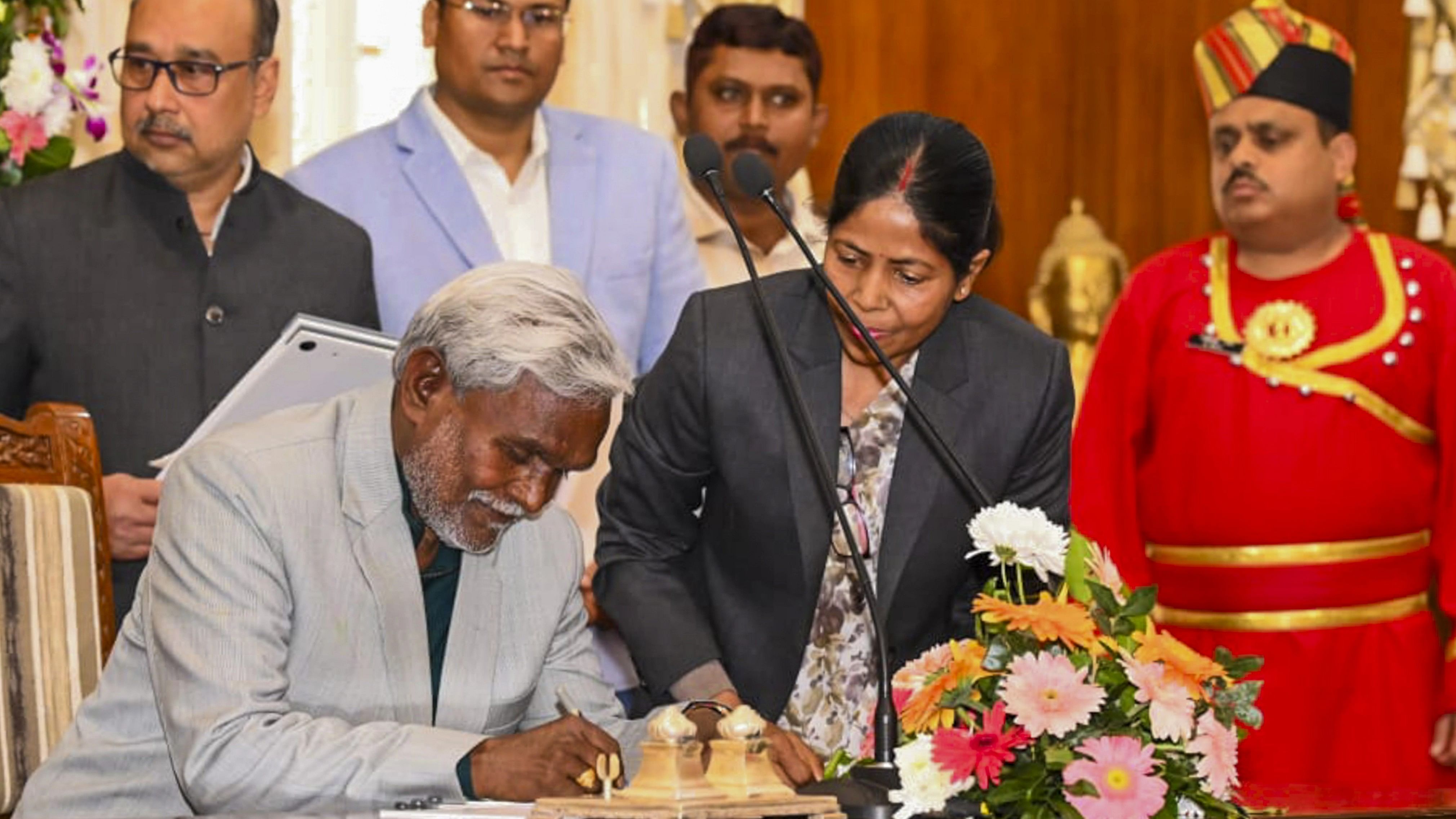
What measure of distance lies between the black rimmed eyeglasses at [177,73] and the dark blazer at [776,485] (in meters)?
1.11

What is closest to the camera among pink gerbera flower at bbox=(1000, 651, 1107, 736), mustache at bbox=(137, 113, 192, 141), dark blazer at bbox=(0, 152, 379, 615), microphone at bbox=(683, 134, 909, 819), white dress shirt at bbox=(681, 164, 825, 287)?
pink gerbera flower at bbox=(1000, 651, 1107, 736)

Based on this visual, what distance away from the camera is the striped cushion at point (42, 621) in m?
2.99

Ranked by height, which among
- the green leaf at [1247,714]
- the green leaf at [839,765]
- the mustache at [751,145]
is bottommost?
the green leaf at [839,765]

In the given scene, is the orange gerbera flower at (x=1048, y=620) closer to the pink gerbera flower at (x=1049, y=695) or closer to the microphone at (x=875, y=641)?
the pink gerbera flower at (x=1049, y=695)

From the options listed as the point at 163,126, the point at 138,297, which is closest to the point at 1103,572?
the point at 138,297

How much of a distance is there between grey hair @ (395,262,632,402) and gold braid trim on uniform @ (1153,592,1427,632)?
2.48 metres

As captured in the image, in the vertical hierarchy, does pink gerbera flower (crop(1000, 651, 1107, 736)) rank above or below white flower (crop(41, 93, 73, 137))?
below

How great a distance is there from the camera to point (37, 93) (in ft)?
13.6

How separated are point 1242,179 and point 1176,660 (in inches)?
107

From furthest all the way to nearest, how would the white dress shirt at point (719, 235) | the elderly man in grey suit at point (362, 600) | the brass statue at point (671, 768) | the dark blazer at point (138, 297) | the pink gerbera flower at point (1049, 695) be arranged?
the white dress shirt at point (719, 235) → the dark blazer at point (138, 297) → the elderly man in grey suit at point (362, 600) → the pink gerbera flower at point (1049, 695) → the brass statue at point (671, 768)

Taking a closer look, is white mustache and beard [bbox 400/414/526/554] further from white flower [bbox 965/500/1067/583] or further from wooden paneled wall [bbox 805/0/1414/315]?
wooden paneled wall [bbox 805/0/1414/315]

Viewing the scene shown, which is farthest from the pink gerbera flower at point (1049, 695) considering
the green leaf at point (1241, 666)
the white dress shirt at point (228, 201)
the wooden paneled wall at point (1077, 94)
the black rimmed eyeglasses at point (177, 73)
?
the wooden paneled wall at point (1077, 94)

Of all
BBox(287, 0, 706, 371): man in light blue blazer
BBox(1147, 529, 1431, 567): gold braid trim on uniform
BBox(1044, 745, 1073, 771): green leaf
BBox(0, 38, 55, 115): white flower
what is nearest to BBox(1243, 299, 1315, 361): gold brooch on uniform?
BBox(1147, 529, 1431, 567): gold braid trim on uniform

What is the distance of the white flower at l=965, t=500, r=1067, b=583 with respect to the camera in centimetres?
255
